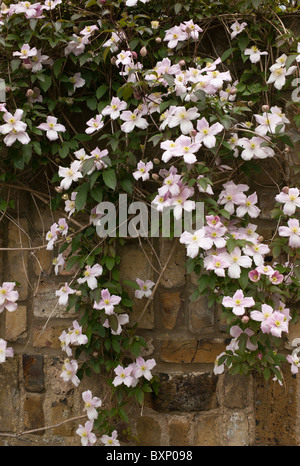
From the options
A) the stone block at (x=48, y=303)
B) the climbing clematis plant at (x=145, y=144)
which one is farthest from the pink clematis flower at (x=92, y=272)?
the stone block at (x=48, y=303)

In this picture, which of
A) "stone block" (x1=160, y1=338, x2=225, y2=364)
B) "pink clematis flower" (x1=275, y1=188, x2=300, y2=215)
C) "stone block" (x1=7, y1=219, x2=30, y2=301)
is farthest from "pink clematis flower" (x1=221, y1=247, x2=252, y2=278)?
"stone block" (x1=7, y1=219, x2=30, y2=301)

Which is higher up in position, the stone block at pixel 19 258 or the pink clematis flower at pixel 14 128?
the pink clematis flower at pixel 14 128

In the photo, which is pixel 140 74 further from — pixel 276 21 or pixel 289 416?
pixel 289 416

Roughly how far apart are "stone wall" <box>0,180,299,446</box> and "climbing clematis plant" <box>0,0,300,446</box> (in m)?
0.07

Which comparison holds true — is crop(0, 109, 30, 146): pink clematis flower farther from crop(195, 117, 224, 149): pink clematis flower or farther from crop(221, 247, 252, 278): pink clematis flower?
crop(221, 247, 252, 278): pink clematis flower

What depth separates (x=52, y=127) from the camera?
1734 mm

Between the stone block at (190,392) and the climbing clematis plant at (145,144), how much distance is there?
79mm

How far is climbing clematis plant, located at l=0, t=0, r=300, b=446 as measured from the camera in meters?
1.55

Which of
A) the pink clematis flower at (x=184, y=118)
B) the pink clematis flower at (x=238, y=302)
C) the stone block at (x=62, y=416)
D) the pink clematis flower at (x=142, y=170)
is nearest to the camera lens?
the pink clematis flower at (x=238, y=302)

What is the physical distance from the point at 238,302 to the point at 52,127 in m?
0.90

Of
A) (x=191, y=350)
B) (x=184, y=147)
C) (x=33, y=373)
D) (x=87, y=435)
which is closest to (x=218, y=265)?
(x=184, y=147)

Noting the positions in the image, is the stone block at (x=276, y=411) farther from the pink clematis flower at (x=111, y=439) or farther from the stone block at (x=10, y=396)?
the stone block at (x=10, y=396)

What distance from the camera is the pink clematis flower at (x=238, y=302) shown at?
1.43m

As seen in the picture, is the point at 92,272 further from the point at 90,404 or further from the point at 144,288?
the point at 90,404
